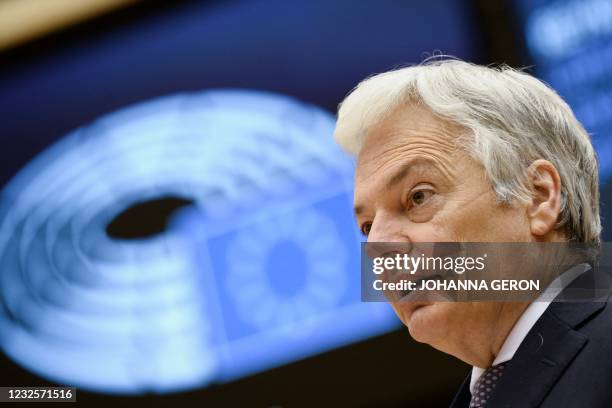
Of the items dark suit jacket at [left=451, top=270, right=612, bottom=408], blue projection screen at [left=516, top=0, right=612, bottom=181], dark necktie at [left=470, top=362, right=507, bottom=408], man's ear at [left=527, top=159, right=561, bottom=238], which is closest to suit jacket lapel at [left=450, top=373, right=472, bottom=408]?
dark necktie at [left=470, top=362, right=507, bottom=408]

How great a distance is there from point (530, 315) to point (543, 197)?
0.24m

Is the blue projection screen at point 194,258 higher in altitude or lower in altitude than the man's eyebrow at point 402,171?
higher

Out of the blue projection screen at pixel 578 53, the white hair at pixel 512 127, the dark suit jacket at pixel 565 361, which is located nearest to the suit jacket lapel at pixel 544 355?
the dark suit jacket at pixel 565 361

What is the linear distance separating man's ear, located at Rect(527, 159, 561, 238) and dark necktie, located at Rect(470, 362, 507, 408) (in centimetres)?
27

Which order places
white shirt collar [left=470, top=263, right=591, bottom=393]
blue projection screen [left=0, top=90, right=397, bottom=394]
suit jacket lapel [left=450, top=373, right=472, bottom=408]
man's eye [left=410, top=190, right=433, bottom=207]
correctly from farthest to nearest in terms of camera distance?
1. blue projection screen [left=0, top=90, right=397, bottom=394]
2. suit jacket lapel [left=450, top=373, right=472, bottom=408]
3. man's eye [left=410, top=190, right=433, bottom=207]
4. white shirt collar [left=470, top=263, right=591, bottom=393]

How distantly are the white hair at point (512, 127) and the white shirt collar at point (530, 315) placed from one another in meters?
0.10

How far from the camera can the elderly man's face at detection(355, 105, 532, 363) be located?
177 cm

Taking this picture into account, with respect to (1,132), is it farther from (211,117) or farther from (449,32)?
(449,32)

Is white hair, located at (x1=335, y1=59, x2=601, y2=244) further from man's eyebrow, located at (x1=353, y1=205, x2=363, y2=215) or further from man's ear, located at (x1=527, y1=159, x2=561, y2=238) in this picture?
man's eyebrow, located at (x1=353, y1=205, x2=363, y2=215)

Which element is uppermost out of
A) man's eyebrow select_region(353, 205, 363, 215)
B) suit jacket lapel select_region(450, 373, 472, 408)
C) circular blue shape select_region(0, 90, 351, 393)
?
circular blue shape select_region(0, 90, 351, 393)

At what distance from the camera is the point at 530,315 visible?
1.73m

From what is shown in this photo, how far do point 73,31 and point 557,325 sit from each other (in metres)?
3.02

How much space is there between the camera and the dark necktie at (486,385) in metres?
1.75

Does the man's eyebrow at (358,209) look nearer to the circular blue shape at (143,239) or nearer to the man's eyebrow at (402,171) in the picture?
the man's eyebrow at (402,171)
